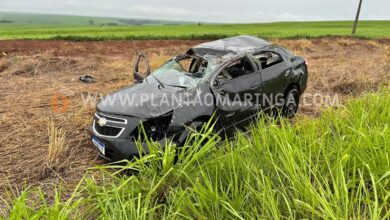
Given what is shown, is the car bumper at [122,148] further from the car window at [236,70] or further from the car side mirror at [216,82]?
the car window at [236,70]

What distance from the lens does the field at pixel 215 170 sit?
8.34ft

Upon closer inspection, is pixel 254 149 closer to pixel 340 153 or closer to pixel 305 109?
pixel 340 153

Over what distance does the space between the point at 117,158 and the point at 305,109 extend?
440cm

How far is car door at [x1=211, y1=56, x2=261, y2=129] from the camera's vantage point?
4.74m

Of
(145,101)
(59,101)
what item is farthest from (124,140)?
(59,101)

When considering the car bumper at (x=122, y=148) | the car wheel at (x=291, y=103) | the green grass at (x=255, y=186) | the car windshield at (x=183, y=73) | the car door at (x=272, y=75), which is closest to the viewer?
the green grass at (x=255, y=186)

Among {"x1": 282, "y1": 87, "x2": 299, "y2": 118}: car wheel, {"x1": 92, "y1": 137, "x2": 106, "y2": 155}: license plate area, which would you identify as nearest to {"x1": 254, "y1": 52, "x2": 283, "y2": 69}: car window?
{"x1": 282, "y1": 87, "x2": 299, "y2": 118}: car wheel

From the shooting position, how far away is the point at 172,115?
4.20 m

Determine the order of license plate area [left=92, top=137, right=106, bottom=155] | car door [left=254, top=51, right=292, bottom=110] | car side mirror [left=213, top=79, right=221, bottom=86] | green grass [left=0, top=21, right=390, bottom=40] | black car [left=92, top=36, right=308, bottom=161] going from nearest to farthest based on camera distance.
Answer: black car [left=92, top=36, right=308, bottom=161]
license plate area [left=92, top=137, right=106, bottom=155]
car side mirror [left=213, top=79, right=221, bottom=86]
car door [left=254, top=51, right=292, bottom=110]
green grass [left=0, top=21, right=390, bottom=40]

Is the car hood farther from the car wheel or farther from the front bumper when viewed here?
the car wheel

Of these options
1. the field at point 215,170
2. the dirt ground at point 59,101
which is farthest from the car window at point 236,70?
the dirt ground at point 59,101

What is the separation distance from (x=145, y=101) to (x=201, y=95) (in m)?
0.77

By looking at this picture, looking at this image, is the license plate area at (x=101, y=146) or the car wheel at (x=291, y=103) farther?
the car wheel at (x=291, y=103)

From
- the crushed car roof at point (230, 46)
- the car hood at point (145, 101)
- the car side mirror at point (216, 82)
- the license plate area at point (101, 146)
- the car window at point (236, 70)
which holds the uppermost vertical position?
the crushed car roof at point (230, 46)
